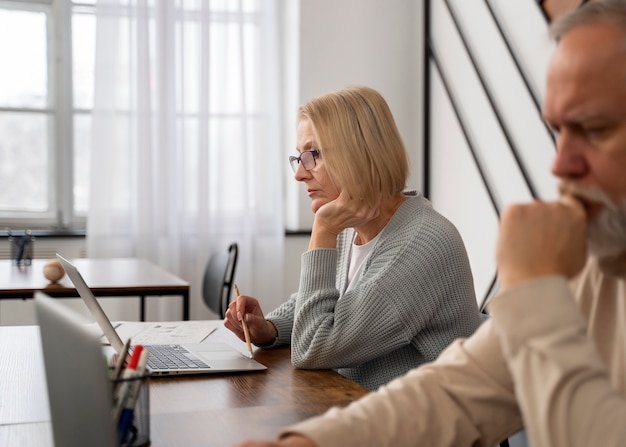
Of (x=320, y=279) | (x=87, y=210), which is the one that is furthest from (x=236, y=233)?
(x=320, y=279)

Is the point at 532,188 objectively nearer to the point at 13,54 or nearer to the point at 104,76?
the point at 104,76

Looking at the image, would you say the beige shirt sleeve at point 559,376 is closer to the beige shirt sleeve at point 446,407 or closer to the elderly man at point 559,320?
the elderly man at point 559,320

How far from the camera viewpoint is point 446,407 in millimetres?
1089

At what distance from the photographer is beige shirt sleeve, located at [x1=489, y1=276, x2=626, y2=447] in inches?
34.5

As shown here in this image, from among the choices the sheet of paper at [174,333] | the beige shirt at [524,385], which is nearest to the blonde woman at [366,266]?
the sheet of paper at [174,333]

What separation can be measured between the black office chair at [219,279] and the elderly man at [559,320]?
280cm

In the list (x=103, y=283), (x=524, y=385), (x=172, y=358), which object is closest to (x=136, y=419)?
(x=524, y=385)

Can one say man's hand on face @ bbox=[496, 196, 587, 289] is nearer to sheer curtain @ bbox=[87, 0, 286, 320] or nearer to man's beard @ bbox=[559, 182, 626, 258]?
man's beard @ bbox=[559, 182, 626, 258]

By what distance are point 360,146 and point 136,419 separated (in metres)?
1.03

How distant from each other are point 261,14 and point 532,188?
6.59 ft

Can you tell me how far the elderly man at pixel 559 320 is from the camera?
0.88m

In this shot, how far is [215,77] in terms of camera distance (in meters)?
4.91

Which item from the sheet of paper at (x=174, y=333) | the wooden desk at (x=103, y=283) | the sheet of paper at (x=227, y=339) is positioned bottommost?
the wooden desk at (x=103, y=283)

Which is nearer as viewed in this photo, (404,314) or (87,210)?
(404,314)
